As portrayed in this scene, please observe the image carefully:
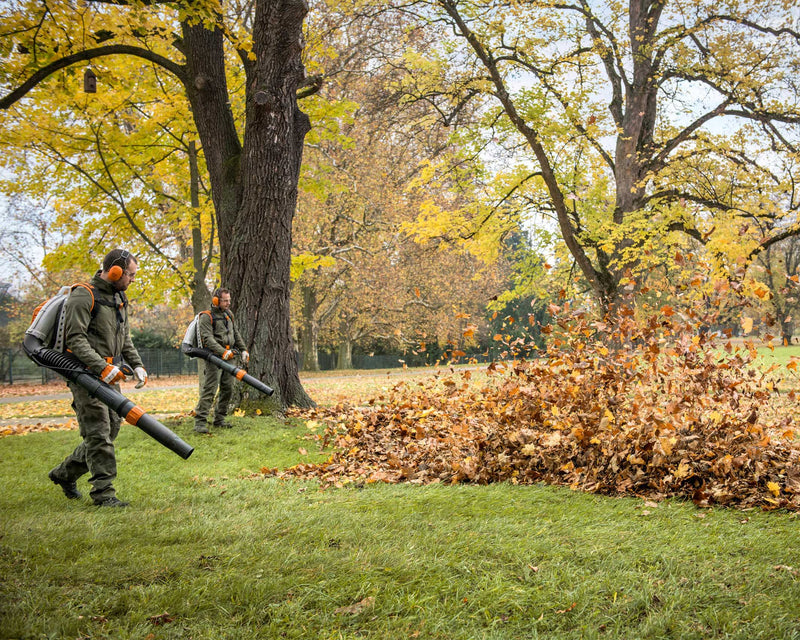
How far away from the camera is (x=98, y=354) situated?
516 cm

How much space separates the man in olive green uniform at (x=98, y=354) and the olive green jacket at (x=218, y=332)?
294 centimetres

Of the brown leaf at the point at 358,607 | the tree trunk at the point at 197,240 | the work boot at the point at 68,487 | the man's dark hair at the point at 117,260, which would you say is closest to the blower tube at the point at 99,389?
the man's dark hair at the point at 117,260

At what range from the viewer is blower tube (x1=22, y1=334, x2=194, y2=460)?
3.98m

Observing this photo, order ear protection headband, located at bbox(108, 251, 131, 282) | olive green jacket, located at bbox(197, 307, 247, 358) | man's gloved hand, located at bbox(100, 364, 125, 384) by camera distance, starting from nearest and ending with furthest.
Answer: man's gloved hand, located at bbox(100, 364, 125, 384), ear protection headband, located at bbox(108, 251, 131, 282), olive green jacket, located at bbox(197, 307, 247, 358)

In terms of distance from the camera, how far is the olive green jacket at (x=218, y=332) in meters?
8.50

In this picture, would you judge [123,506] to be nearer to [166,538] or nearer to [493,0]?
[166,538]

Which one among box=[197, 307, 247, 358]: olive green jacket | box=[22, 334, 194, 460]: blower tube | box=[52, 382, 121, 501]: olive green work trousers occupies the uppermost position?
box=[197, 307, 247, 358]: olive green jacket

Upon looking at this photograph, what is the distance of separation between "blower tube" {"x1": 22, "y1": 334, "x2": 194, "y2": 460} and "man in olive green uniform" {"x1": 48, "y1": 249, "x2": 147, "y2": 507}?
10cm

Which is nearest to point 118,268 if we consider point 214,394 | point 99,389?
point 99,389

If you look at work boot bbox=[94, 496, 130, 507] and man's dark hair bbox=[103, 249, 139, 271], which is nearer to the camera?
work boot bbox=[94, 496, 130, 507]

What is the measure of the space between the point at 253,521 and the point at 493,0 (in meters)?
12.4

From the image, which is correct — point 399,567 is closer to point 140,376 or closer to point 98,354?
point 140,376

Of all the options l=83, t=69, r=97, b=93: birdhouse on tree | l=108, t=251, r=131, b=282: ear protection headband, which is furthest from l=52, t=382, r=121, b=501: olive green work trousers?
l=83, t=69, r=97, b=93: birdhouse on tree

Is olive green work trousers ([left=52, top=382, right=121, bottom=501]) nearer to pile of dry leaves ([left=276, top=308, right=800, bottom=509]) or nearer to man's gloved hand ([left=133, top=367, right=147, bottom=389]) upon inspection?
man's gloved hand ([left=133, top=367, right=147, bottom=389])
